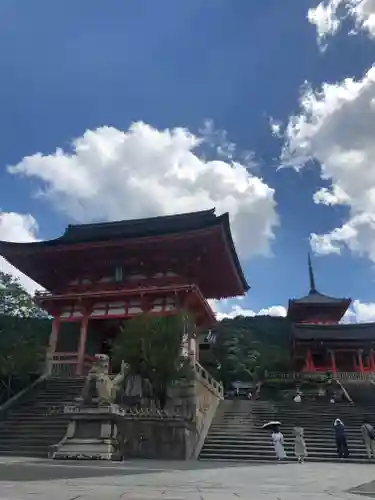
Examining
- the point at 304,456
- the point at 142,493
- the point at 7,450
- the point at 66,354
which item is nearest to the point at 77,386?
the point at 66,354

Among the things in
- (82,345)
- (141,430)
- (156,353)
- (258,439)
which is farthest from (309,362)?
(141,430)

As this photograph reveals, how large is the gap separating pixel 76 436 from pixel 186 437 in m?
3.82

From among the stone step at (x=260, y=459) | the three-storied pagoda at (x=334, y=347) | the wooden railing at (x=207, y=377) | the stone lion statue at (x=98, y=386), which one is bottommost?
the stone step at (x=260, y=459)

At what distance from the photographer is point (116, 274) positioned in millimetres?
28359

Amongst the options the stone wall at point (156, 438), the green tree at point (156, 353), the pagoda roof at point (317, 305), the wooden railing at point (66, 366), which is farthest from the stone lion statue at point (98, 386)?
the pagoda roof at point (317, 305)

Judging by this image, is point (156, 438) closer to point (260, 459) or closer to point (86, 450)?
point (86, 450)

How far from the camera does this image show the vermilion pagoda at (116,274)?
26.4 m

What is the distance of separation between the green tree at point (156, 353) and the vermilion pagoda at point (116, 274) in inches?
297

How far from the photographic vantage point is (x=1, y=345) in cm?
2341

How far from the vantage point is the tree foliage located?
45.5m

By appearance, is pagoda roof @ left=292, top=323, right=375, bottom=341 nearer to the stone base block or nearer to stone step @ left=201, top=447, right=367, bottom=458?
stone step @ left=201, top=447, right=367, bottom=458

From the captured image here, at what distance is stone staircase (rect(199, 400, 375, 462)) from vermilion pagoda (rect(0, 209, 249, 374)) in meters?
5.41

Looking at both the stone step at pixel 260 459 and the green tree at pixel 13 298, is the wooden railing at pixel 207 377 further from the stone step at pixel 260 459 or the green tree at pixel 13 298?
the green tree at pixel 13 298

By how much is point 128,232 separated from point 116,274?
10.3ft
